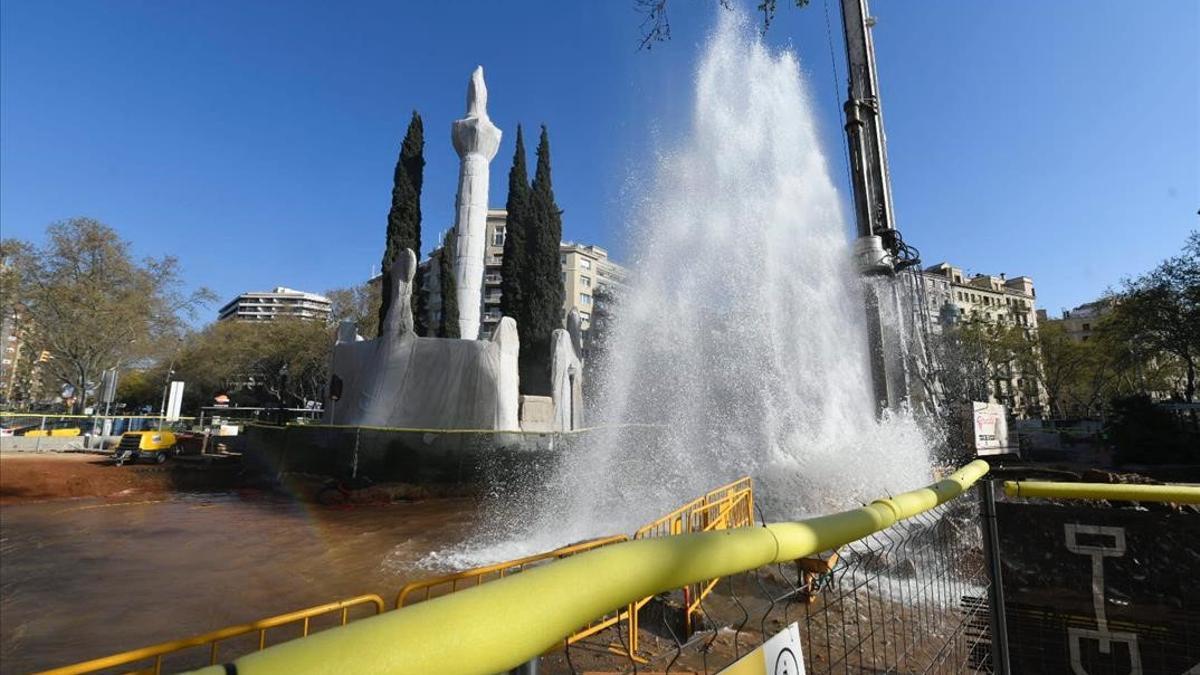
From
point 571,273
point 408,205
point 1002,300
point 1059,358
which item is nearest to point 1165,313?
point 1059,358

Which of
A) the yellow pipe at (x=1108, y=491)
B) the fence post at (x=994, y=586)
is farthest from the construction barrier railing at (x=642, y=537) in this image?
the yellow pipe at (x=1108, y=491)

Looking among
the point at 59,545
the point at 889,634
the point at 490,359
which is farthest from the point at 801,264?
the point at 59,545

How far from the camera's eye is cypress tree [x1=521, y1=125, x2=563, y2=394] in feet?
119

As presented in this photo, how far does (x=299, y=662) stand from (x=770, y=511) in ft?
33.9

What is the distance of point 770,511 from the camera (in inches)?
399

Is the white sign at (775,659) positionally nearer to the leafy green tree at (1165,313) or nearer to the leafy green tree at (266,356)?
the leafy green tree at (1165,313)

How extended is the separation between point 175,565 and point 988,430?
809 inches

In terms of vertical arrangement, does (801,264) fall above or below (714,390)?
above

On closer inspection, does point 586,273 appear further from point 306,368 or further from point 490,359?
point 490,359

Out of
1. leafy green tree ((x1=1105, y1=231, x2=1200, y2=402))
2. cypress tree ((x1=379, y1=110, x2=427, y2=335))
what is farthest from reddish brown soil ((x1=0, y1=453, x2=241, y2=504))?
leafy green tree ((x1=1105, y1=231, x2=1200, y2=402))

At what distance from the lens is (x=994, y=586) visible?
2.65m

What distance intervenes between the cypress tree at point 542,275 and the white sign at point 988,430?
2234cm

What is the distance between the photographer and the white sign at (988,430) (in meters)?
17.1

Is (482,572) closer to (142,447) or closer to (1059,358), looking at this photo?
(142,447)
